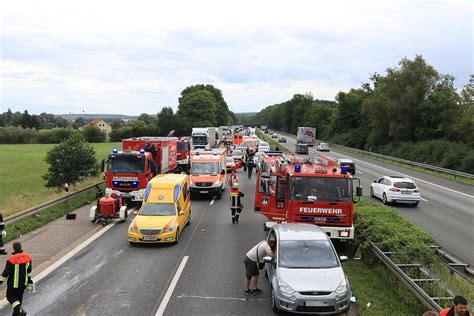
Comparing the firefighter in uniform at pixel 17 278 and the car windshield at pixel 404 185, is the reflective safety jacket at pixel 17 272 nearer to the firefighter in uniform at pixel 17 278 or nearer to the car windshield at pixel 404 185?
the firefighter in uniform at pixel 17 278

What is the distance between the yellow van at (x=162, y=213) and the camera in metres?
15.2

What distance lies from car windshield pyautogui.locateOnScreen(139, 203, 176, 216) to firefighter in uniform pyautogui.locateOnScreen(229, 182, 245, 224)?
9.98 ft

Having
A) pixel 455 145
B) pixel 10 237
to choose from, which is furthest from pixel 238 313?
pixel 455 145

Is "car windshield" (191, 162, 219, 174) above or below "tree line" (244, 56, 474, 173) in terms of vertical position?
below

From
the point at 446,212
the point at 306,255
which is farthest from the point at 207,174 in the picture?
the point at 306,255

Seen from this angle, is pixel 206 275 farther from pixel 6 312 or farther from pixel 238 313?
pixel 6 312

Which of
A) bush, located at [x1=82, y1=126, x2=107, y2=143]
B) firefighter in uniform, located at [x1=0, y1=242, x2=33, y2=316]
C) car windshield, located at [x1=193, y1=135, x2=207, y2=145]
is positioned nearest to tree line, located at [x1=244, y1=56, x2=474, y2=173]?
car windshield, located at [x1=193, y1=135, x2=207, y2=145]

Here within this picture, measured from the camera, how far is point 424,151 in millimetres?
55406

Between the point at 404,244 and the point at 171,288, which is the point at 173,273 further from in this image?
the point at 404,244

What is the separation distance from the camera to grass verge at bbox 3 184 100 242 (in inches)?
664

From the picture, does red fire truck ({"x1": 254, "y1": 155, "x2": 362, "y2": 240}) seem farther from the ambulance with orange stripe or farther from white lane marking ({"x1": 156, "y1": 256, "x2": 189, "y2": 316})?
the ambulance with orange stripe

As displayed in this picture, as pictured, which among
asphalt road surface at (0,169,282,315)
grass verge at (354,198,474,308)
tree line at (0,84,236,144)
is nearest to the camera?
grass verge at (354,198,474,308)

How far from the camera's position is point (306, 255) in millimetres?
10398

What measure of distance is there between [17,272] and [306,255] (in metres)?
6.15
